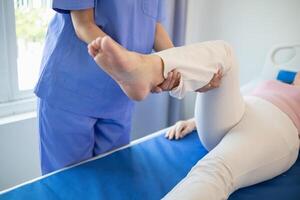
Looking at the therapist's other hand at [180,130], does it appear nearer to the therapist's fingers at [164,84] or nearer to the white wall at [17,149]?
the therapist's fingers at [164,84]

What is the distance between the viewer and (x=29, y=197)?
102 centimetres

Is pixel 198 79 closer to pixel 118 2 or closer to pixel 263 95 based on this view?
pixel 118 2

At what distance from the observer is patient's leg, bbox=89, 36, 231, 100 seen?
2.59ft

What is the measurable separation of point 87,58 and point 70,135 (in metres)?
0.30

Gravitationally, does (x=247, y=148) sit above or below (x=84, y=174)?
above

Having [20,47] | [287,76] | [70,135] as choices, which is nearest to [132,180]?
[70,135]

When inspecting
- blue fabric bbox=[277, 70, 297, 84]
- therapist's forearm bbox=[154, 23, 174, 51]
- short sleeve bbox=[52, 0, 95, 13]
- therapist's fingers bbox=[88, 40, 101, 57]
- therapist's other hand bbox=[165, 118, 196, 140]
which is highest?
short sleeve bbox=[52, 0, 95, 13]

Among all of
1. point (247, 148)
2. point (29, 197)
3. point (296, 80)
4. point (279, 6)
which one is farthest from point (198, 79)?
point (279, 6)

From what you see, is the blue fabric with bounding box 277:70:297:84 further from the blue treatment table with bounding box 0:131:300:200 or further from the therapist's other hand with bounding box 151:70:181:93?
the therapist's other hand with bounding box 151:70:181:93

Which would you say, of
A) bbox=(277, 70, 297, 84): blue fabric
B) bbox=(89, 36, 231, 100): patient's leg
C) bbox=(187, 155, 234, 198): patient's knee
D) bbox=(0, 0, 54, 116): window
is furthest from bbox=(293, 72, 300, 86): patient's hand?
bbox=(0, 0, 54, 116): window

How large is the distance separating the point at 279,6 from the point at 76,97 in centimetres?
130

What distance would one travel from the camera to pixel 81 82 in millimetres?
1148

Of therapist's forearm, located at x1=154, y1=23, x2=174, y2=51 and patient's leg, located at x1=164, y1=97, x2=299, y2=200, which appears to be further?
therapist's forearm, located at x1=154, y1=23, x2=174, y2=51

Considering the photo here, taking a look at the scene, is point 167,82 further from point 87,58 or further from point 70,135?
point 70,135
